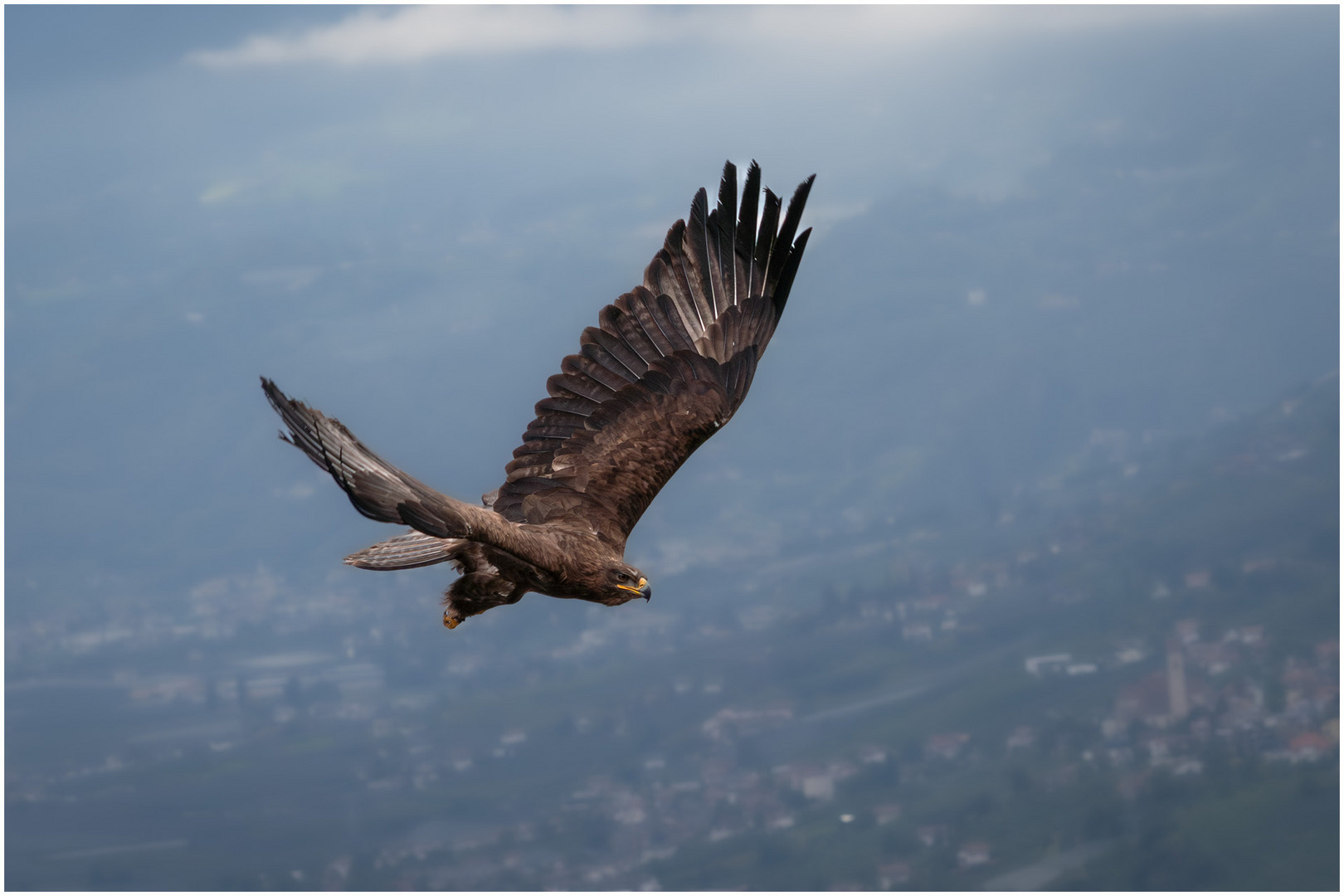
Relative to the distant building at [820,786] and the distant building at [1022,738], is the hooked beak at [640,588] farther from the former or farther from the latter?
the distant building at [1022,738]

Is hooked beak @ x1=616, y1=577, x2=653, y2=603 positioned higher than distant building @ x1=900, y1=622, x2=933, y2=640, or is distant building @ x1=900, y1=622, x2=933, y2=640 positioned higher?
distant building @ x1=900, y1=622, x2=933, y2=640

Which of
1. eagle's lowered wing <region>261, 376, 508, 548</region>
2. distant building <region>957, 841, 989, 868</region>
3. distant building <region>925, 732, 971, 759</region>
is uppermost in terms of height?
distant building <region>925, 732, 971, 759</region>

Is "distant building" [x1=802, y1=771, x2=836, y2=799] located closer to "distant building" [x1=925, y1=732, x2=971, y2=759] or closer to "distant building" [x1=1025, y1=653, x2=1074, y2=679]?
"distant building" [x1=925, y1=732, x2=971, y2=759]

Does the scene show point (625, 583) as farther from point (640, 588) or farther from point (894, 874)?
point (894, 874)

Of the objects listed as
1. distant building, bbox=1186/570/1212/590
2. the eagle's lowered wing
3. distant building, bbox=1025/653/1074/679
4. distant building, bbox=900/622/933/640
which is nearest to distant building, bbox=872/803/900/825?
distant building, bbox=900/622/933/640

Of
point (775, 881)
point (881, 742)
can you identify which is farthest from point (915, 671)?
point (775, 881)

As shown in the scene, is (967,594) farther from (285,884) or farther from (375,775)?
(285,884)

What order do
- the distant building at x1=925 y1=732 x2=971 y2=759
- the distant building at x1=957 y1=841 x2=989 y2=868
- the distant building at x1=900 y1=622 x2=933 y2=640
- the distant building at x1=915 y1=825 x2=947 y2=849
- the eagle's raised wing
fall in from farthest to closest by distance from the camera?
the distant building at x1=900 y1=622 x2=933 y2=640 < the distant building at x1=925 y1=732 x2=971 y2=759 < the distant building at x1=915 y1=825 x2=947 y2=849 < the distant building at x1=957 y1=841 x2=989 y2=868 < the eagle's raised wing
